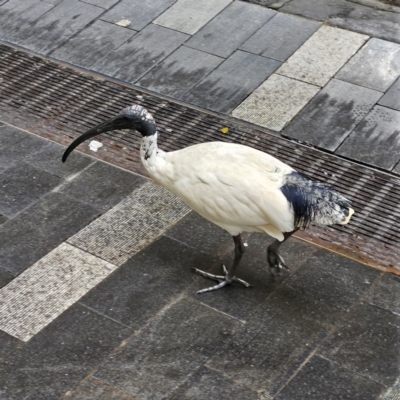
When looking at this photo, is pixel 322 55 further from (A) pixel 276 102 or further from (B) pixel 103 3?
(B) pixel 103 3

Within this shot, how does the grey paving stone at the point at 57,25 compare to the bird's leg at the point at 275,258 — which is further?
the grey paving stone at the point at 57,25

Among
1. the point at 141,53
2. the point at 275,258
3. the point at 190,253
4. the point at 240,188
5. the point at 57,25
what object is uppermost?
the point at 240,188

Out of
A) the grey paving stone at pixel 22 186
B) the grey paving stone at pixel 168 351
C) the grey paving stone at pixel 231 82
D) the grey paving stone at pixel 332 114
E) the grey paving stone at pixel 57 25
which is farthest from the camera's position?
the grey paving stone at pixel 57 25

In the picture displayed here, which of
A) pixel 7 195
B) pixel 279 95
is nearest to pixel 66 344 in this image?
pixel 7 195

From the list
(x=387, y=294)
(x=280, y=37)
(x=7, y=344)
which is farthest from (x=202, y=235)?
(x=280, y=37)

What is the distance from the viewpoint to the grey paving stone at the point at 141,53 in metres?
9.92

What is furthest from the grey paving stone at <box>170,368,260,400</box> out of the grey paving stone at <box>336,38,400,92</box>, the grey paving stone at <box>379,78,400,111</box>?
the grey paving stone at <box>336,38,400,92</box>

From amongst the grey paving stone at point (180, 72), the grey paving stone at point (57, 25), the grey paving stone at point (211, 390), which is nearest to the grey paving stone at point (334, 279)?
the grey paving stone at point (211, 390)

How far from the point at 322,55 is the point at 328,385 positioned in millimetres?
5322

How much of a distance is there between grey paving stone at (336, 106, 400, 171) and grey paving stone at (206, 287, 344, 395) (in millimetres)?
2301

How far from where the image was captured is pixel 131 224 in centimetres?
762

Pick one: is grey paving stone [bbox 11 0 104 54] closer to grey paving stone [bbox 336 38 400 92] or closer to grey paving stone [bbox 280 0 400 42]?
grey paving stone [bbox 280 0 400 42]

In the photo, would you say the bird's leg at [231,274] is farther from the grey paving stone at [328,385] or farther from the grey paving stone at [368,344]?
the grey paving stone at [328,385]

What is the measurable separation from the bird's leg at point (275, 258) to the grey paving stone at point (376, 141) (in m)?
2.03
